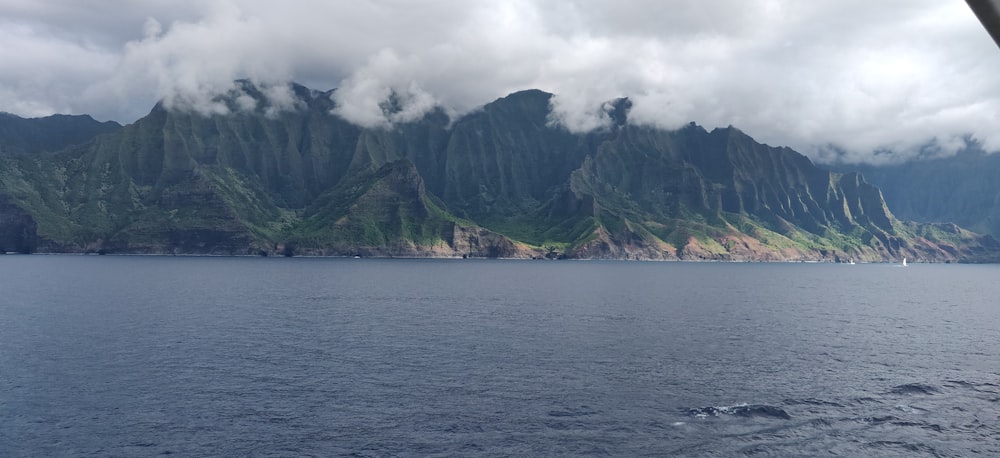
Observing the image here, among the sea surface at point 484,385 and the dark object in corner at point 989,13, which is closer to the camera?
the dark object in corner at point 989,13

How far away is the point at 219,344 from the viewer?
97688 mm

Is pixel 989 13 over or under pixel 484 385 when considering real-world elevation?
over

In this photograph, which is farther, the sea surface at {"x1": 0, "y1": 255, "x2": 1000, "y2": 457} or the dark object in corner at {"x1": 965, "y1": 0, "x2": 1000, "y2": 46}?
the sea surface at {"x1": 0, "y1": 255, "x2": 1000, "y2": 457}

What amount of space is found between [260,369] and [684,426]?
2103 inches

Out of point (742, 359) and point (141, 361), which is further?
point (742, 359)

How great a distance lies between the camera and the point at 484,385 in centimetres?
7306

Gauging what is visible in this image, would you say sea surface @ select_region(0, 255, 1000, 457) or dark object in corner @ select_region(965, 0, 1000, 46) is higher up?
dark object in corner @ select_region(965, 0, 1000, 46)

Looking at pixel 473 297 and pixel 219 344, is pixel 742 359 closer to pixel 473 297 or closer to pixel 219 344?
pixel 219 344

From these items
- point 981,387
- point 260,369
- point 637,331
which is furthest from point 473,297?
point 981,387

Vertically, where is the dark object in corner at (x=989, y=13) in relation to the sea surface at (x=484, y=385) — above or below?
above

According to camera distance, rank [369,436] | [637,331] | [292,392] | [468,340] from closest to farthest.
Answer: [369,436] < [292,392] < [468,340] < [637,331]

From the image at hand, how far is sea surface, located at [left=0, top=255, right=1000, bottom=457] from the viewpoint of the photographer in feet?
178

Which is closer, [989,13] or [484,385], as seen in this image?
[989,13]

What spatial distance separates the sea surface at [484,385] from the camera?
178 ft
